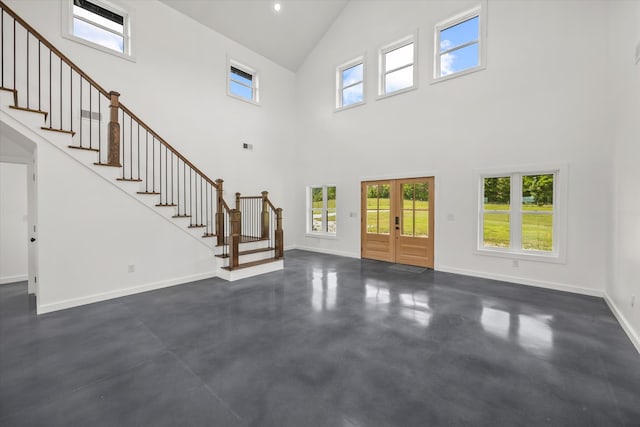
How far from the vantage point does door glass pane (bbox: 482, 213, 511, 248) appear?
5.27 m

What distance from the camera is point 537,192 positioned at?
497 centimetres

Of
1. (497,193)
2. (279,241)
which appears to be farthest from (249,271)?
(497,193)

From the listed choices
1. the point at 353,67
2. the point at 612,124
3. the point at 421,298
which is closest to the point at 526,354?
the point at 421,298

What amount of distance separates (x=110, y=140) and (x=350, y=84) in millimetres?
6031

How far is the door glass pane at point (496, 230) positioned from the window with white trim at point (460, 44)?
9.82 ft

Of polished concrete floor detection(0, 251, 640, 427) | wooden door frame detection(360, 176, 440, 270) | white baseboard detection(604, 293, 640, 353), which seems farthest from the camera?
wooden door frame detection(360, 176, 440, 270)

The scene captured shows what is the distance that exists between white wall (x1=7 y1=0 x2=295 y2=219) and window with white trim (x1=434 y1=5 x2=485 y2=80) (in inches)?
188

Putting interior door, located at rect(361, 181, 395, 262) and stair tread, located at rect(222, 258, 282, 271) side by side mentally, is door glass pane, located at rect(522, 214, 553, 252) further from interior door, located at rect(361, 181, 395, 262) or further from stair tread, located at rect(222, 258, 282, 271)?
stair tread, located at rect(222, 258, 282, 271)

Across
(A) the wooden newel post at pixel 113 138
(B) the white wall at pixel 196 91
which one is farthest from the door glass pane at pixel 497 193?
(A) the wooden newel post at pixel 113 138

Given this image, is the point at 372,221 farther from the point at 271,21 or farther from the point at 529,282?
the point at 271,21

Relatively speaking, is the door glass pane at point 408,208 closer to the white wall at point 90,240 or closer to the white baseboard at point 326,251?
the white baseboard at point 326,251

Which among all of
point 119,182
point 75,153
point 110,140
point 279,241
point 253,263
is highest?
point 110,140

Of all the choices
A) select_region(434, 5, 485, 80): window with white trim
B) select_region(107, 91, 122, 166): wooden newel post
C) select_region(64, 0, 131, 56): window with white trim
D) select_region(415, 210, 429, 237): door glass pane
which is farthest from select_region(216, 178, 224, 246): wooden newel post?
select_region(434, 5, 485, 80): window with white trim

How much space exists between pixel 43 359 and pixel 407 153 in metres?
6.76
